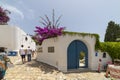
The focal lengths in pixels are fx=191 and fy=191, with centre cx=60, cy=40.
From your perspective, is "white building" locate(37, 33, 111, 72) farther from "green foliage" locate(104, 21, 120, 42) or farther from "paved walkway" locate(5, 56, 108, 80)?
"green foliage" locate(104, 21, 120, 42)

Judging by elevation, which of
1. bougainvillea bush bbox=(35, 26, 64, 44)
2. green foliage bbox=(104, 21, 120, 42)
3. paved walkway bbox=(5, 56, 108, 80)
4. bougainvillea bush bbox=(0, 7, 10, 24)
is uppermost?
bougainvillea bush bbox=(0, 7, 10, 24)

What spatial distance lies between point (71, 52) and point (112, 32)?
25070 millimetres

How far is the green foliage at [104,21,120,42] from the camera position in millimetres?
39500

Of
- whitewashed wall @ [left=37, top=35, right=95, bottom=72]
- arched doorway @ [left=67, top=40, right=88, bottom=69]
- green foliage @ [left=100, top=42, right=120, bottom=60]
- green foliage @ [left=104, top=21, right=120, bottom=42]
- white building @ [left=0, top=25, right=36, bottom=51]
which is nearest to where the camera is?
whitewashed wall @ [left=37, top=35, right=95, bottom=72]

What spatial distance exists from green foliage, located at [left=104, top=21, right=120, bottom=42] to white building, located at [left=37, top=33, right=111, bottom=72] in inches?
862

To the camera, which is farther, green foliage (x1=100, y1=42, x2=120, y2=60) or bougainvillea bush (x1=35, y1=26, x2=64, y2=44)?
green foliage (x1=100, y1=42, x2=120, y2=60)

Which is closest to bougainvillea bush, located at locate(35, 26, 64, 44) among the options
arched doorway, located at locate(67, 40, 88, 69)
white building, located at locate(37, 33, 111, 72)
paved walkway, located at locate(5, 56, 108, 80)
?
white building, located at locate(37, 33, 111, 72)

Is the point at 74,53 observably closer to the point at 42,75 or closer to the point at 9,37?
the point at 42,75

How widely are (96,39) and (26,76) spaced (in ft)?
24.7

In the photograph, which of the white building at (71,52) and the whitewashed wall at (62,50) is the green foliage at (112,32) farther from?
the whitewashed wall at (62,50)

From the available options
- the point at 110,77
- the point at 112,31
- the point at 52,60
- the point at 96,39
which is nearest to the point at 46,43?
the point at 52,60

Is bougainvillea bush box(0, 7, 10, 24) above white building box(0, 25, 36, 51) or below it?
above

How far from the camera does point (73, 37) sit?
54.5 feet

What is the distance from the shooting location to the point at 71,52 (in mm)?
16922
